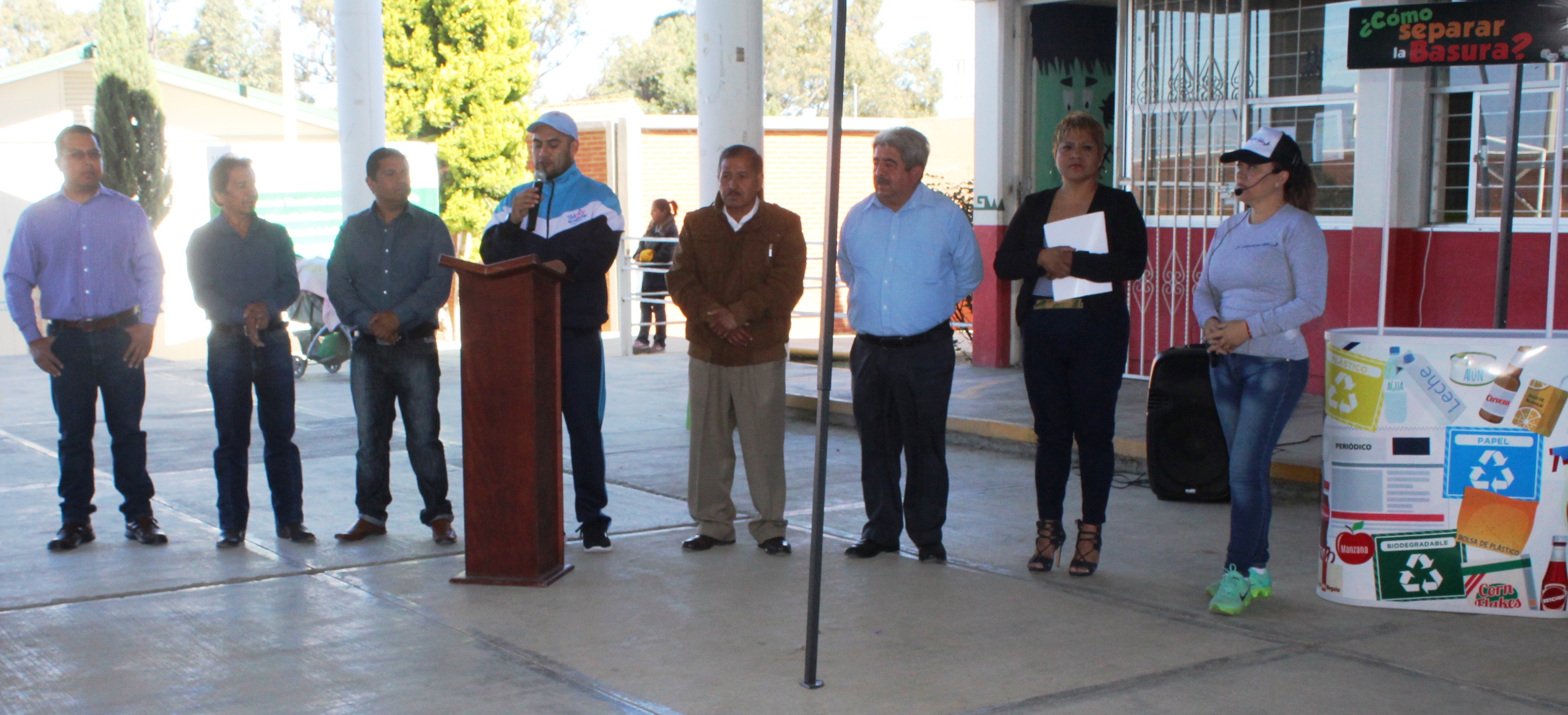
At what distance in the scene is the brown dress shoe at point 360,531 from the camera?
243 inches

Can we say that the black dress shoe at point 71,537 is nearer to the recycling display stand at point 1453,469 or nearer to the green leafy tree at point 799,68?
the recycling display stand at point 1453,469

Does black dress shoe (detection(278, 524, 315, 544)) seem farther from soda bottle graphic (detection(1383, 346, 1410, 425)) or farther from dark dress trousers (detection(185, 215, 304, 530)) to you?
soda bottle graphic (detection(1383, 346, 1410, 425))

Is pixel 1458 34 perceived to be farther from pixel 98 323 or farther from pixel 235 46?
pixel 235 46

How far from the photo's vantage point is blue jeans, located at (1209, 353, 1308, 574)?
15.7ft

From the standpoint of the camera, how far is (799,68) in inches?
2297

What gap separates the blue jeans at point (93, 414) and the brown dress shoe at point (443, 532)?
1293mm

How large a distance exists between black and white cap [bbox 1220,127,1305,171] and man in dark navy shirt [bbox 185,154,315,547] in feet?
12.9

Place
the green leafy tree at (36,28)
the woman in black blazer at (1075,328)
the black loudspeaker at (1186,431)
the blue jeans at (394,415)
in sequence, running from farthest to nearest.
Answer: the green leafy tree at (36,28) → the black loudspeaker at (1186,431) → the blue jeans at (394,415) → the woman in black blazer at (1075,328)

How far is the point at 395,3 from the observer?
21219mm

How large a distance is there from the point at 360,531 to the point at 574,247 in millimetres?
1683

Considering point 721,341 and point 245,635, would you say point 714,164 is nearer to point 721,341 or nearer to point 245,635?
point 721,341

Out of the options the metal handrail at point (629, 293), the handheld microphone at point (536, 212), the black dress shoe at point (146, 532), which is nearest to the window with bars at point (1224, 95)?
the handheld microphone at point (536, 212)

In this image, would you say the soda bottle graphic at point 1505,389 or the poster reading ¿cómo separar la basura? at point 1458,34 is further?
the poster reading ¿cómo separar la basura? at point 1458,34

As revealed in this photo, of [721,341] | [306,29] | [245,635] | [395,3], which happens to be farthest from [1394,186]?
[306,29]
